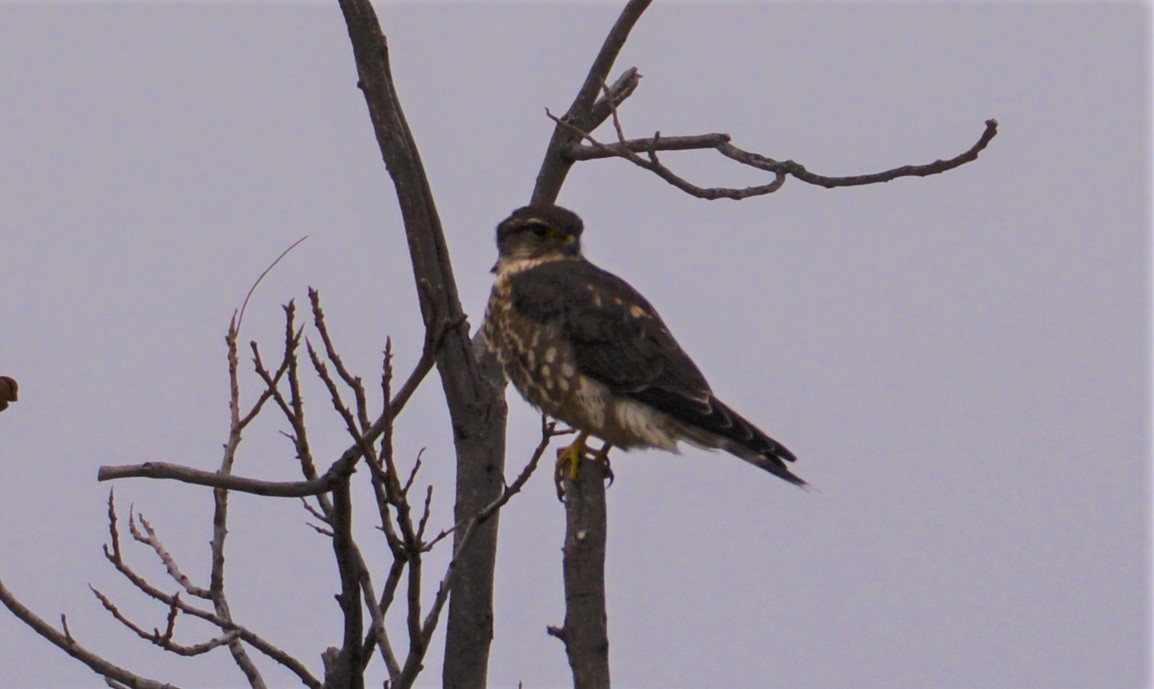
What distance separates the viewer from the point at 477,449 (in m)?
4.12

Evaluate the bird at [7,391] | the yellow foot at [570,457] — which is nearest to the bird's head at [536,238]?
the yellow foot at [570,457]

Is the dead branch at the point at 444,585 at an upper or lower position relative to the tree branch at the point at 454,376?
lower

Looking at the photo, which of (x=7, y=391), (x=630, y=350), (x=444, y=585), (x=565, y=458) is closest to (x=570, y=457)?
(x=565, y=458)

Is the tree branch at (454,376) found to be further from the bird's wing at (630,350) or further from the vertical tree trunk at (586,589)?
the bird's wing at (630,350)

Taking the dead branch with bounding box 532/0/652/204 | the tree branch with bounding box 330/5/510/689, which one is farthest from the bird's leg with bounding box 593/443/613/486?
the dead branch with bounding box 532/0/652/204

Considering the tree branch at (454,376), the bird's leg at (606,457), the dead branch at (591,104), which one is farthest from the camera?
the dead branch at (591,104)

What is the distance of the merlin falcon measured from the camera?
4.75 meters

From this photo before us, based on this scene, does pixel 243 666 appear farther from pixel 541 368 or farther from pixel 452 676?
pixel 541 368

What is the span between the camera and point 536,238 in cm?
557

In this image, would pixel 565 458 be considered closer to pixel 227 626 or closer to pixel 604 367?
pixel 604 367

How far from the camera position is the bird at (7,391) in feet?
6.44

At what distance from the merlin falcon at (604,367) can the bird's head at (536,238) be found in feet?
0.22

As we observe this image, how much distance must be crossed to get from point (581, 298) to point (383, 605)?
95.7 inches

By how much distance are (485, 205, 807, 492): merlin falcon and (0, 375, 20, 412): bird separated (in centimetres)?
270
